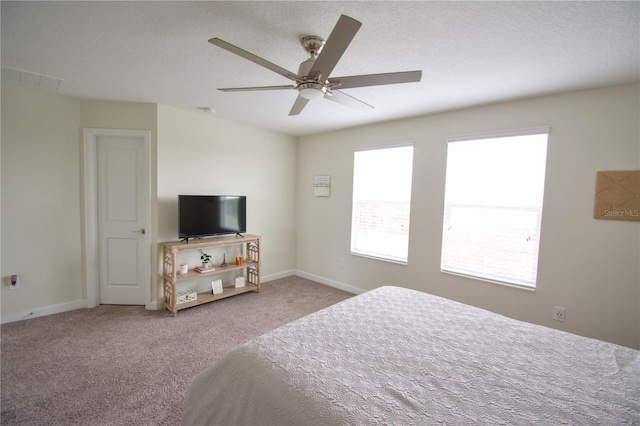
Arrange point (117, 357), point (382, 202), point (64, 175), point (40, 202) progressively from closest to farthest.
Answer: point (117, 357), point (40, 202), point (64, 175), point (382, 202)

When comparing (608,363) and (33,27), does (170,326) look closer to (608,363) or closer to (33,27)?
(33,27)

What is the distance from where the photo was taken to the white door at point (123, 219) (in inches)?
127

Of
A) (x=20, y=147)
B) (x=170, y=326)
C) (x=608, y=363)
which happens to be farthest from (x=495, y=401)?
(x=20, y=147)

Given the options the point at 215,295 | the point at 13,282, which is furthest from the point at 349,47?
the point at 13,282

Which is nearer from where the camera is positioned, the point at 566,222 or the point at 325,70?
the point at 325,70

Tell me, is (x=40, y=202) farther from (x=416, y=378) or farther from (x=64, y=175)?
(x=416, y=378)

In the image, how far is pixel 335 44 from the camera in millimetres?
1315

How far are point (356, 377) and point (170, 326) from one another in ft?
8.11

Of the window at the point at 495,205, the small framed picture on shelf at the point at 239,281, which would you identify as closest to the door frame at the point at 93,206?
the small framed picture on shelf at the point at 239,281

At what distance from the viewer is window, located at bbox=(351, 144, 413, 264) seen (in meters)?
3.54

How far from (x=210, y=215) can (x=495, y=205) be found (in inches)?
131

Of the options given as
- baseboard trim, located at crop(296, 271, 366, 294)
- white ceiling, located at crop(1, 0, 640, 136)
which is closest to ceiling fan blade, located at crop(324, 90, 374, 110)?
white ceiling, located at crop(1, 0, 640, 136)

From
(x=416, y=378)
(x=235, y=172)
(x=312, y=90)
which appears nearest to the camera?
(x=416, y=378)

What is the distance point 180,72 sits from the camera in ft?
7.50
